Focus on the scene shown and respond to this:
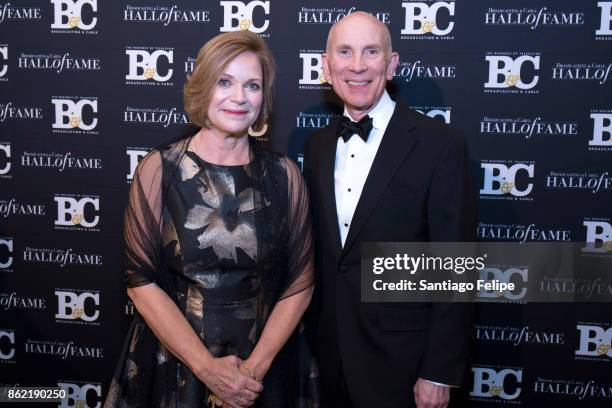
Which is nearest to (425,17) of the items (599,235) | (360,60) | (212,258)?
(360,60)

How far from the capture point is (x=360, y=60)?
87.7 inches

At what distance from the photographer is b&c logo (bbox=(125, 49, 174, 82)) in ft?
9.85

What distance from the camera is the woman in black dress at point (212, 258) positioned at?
1.96 m

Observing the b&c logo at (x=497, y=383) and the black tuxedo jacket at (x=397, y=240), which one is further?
the b&c logo at (x=497, y=383)

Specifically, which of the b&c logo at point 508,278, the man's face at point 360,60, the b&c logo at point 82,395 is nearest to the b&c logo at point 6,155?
the b&c logo at point 82,395

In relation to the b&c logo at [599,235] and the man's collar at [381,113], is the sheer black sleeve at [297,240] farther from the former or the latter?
the b&c logo at [599,235]

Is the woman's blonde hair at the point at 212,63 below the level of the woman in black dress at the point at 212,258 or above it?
above

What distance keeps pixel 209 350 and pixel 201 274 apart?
26 centimetres

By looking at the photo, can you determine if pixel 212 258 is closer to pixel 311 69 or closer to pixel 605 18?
pixel 311 69

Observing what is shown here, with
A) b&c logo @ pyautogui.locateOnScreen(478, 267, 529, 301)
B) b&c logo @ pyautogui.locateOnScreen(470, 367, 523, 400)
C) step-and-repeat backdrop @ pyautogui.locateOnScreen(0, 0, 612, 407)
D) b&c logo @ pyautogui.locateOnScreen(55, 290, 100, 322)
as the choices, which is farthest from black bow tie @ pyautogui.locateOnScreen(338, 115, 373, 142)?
b&c logo @ pyautogui.locateOnScreen(55, 290, 100, 322)

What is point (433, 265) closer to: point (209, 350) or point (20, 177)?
point (209, 350)

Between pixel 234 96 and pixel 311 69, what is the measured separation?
3.36 feet

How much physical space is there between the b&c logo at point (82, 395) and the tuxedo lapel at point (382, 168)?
1877mm

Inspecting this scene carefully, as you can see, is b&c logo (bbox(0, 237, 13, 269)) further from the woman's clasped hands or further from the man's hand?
the man's hand
